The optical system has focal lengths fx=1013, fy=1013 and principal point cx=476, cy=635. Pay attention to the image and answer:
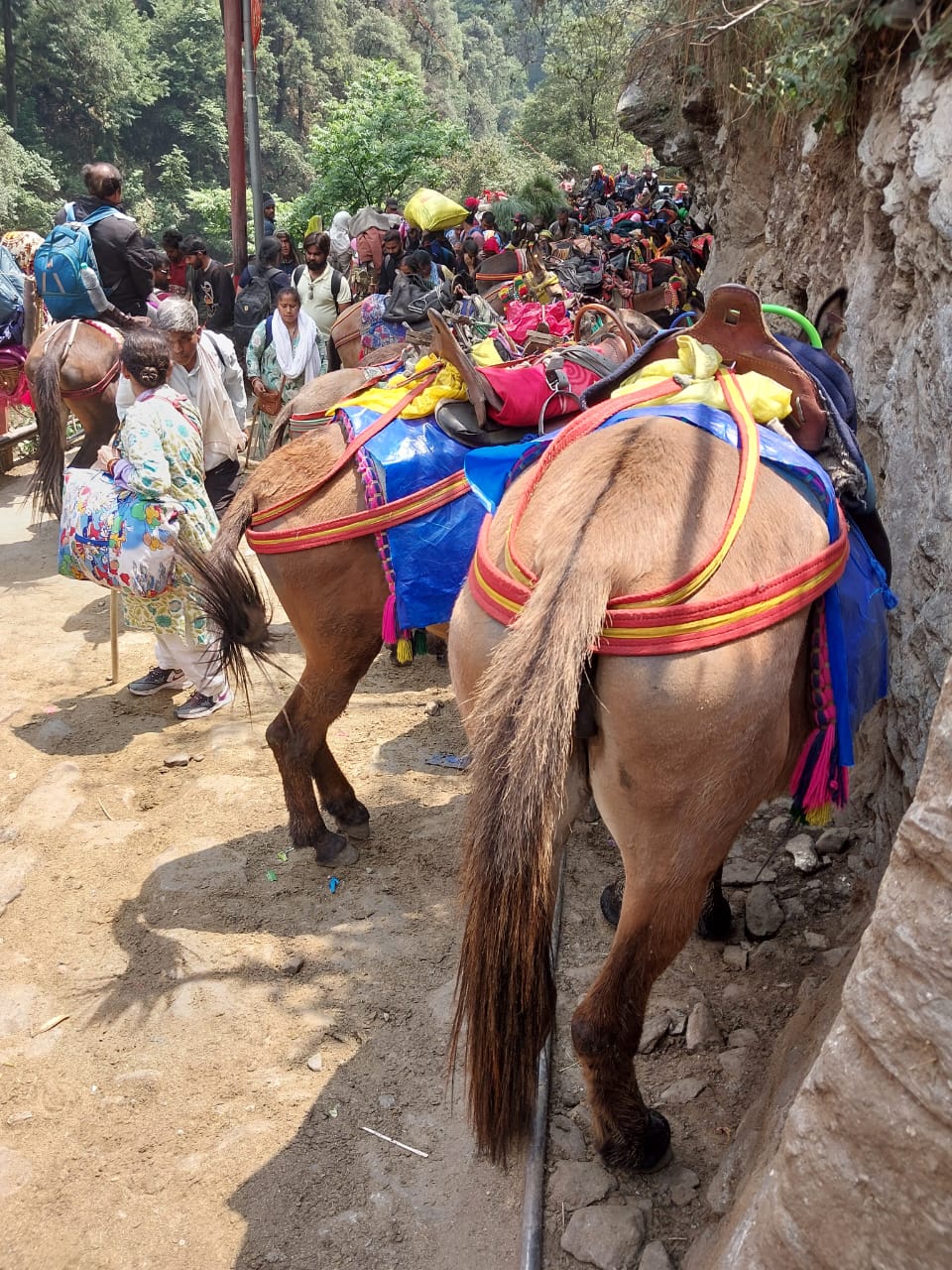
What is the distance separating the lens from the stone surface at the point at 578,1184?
2.54 m

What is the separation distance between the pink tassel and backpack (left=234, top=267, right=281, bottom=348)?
23.8 ft

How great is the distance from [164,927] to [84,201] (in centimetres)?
629

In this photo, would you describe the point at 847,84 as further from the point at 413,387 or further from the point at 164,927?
the point at 164,927

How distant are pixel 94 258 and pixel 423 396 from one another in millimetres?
4941

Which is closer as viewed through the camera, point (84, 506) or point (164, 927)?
point (164, 927)

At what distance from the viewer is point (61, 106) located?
4106 cm

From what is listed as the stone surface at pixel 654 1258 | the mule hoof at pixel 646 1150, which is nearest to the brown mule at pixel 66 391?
the mule hoof at pixel 646 1150

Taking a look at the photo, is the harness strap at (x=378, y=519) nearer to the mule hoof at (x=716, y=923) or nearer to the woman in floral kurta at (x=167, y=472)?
the woman in floral kurta at (x=167, y=472)

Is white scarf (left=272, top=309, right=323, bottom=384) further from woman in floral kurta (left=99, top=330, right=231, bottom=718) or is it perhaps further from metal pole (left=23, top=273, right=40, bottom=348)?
woman in floral kurta (left=99, top=330, right=231, bottom=718)

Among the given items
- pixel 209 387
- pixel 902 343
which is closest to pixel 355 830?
pixel 902 343

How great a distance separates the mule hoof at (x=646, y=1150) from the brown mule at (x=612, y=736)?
218mm

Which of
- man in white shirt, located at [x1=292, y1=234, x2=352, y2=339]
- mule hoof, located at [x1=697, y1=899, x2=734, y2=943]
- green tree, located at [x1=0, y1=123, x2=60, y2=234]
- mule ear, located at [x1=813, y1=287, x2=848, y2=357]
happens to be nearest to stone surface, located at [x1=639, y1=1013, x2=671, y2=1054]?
mule hoof, located at [x1=697, y1=899, x2=734, y2=943]

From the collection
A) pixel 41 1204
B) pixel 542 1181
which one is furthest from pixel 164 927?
pixel 542 1181

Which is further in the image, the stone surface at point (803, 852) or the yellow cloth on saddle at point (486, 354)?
the yellow cloth on saddle at point (486, 354)
